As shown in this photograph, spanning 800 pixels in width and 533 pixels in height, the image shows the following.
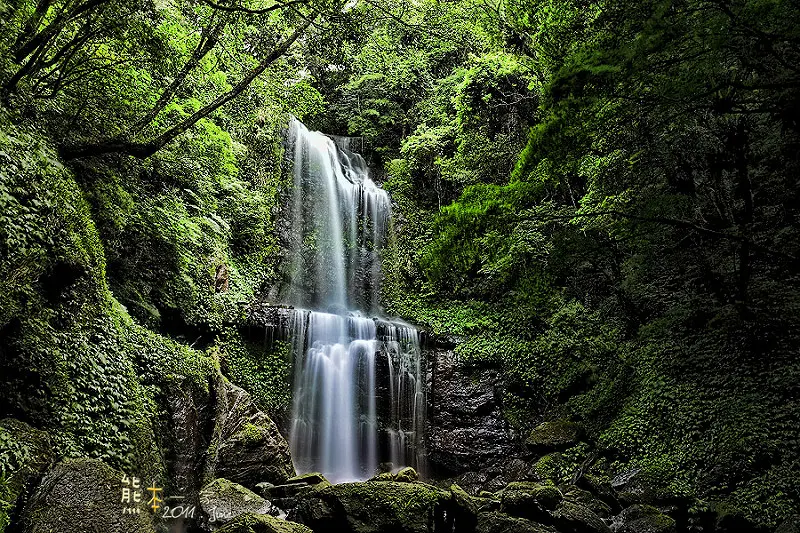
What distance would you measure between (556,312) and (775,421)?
5824mm

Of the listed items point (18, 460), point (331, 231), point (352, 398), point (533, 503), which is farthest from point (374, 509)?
point (331, 231)

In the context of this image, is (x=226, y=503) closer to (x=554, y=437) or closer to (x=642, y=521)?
(x=642, y=521)

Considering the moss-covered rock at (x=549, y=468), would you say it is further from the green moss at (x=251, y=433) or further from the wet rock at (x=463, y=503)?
the green moss at (x=251, y=433)

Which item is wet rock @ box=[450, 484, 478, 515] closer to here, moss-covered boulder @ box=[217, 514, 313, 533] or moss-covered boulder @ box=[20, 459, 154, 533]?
moss-covered boulder @ box=[217, 514, 313, 533]

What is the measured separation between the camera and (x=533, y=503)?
543cm

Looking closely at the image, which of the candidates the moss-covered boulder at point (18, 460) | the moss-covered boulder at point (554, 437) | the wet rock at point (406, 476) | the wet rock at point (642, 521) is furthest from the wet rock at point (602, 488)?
the moss-covered boulder at point (18, 460)

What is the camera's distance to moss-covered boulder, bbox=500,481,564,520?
17.7ft

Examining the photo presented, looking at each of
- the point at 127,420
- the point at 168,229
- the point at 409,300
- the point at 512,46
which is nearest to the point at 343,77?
the point at 512,46

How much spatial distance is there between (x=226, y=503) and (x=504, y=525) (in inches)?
133

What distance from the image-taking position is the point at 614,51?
10.5 feet

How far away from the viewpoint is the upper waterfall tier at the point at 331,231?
15508 millimetres

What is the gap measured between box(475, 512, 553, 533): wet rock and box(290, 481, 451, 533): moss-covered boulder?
418 mm

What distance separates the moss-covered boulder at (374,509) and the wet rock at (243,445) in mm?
2803

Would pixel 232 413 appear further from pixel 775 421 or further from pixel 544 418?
pixel 775 421
